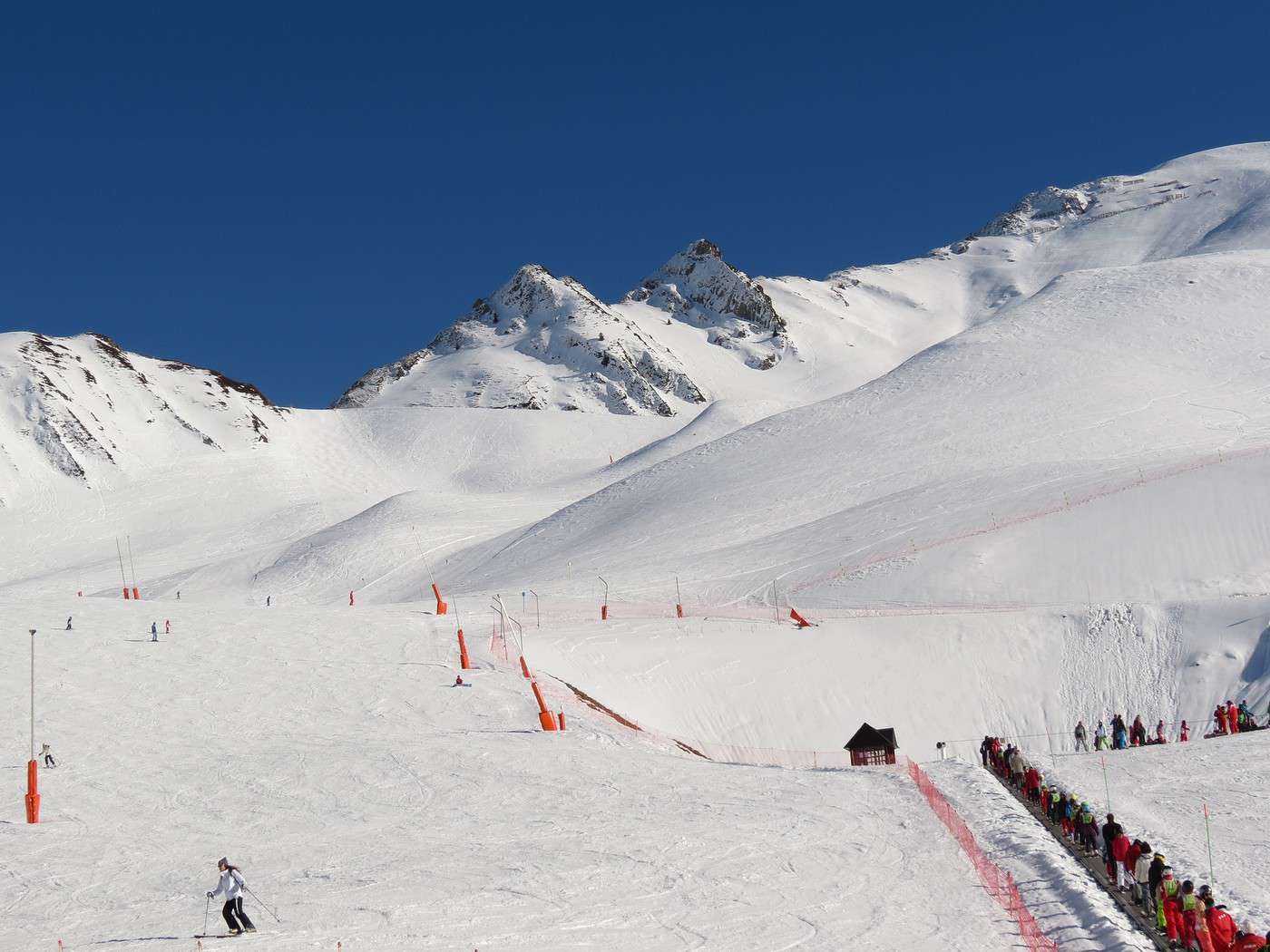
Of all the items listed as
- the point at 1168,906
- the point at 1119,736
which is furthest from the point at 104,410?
the point at 1168,906

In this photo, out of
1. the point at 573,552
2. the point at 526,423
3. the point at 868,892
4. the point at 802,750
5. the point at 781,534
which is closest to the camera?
the point at 868,892

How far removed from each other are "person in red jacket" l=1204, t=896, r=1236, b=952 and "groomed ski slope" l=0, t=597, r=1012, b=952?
7.75 ft

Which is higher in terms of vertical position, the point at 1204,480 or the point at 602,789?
the point at 1204,480

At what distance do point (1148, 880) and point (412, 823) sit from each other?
11.7 meters

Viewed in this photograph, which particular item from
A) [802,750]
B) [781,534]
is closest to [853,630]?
[802,750]

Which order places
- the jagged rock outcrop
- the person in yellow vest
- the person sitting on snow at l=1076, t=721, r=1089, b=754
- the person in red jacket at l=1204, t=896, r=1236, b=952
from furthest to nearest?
the jagged rock outcrop → the person sitting on snow at l=1076, t=721, r=1089, b=754 → the person in yellow vest → the person in red jacket at l=1204, t=896, r=1236, b=952

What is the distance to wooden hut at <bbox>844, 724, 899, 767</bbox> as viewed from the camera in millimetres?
28359

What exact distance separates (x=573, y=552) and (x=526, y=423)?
67050 mm

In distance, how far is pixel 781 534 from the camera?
54.3m

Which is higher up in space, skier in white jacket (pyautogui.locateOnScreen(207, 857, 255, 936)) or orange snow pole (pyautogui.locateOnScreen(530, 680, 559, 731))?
orange snow pole (pyautogui.locateOnScreen(530, 680, 559, 731))

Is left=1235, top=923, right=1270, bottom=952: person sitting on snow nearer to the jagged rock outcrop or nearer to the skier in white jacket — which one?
the skier in white jacket

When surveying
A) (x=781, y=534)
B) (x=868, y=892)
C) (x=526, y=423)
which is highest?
(x=526, y=423)

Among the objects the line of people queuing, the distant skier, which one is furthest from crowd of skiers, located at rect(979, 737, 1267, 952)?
the distant skier

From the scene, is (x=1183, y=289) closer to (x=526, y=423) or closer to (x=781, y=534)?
(x=781, y=534)
